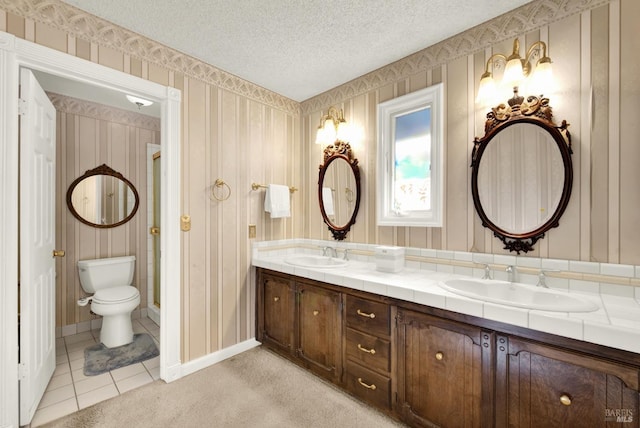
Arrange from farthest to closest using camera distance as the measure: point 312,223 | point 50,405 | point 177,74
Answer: point 312,223 → point 177,74 → point 50,405

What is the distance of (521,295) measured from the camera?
Answer: 1666mm

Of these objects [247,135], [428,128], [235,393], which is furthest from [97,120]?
[428,128]

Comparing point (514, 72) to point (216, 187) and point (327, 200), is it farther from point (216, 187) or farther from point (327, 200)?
point (216, 187)

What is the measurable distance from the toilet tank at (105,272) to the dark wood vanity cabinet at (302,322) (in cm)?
158

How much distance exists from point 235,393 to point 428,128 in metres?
2.38

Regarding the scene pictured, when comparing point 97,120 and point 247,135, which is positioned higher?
point 97,120

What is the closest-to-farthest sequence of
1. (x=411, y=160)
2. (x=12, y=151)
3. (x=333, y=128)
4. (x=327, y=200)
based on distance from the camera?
(x=12, y=151), (x=411, y=160), (x=333, y=128), (x=327, y=200)

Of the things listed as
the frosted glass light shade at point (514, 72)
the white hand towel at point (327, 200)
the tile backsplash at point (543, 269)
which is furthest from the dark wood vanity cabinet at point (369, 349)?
the frosted glass light shade at point (514, 72)

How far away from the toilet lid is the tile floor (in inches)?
19.6

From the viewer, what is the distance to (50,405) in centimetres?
190

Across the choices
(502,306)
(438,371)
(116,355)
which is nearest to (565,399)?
(502,306)

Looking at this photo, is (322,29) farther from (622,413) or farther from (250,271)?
(622,413)

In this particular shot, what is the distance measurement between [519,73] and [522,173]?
0.57 m

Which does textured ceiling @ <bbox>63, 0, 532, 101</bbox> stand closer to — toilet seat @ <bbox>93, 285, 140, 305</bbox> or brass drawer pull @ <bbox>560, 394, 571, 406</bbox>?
brass drawer pull @ <bbox>560, 394, 571, 406</bbox>
